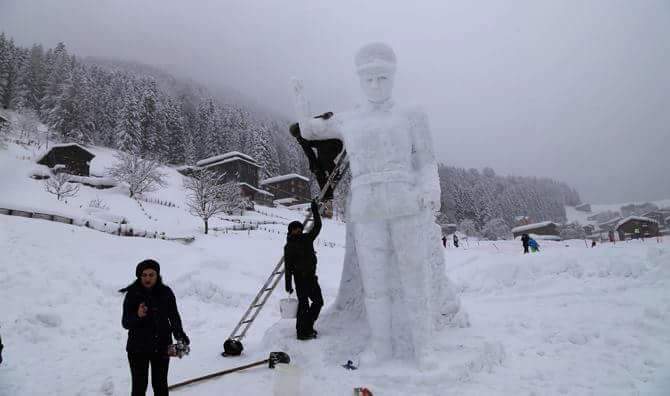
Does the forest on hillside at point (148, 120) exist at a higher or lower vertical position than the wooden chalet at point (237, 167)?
higher

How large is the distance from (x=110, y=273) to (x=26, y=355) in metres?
7.30

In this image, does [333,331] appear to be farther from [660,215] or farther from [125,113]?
[125,113]

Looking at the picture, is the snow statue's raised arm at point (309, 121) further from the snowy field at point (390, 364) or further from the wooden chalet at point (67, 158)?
the wooden chalet at point (67, 158)

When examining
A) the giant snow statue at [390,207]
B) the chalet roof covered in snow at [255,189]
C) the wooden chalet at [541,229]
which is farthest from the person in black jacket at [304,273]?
the wooden chalet at [541,229]

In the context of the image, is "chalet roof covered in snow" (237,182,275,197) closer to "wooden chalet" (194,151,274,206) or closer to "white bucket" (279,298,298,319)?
"wooden chalet" (194,151,274,206)

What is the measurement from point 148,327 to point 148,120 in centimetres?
6487

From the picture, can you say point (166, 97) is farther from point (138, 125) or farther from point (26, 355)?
point (26, 355)

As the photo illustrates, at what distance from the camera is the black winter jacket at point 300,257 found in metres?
5.45

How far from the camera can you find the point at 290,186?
201 feet

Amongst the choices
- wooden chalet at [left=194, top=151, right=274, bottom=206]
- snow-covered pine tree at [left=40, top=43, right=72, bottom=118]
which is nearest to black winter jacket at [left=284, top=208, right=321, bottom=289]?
wooden chalet at [left=194, top=151, right=274, bottom=206]

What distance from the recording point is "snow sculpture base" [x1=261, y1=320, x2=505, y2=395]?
408 cm

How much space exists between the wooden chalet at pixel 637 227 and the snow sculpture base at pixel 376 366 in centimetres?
4198

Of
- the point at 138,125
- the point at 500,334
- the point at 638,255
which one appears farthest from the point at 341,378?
the point at 138,125

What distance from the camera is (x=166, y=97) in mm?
69125
